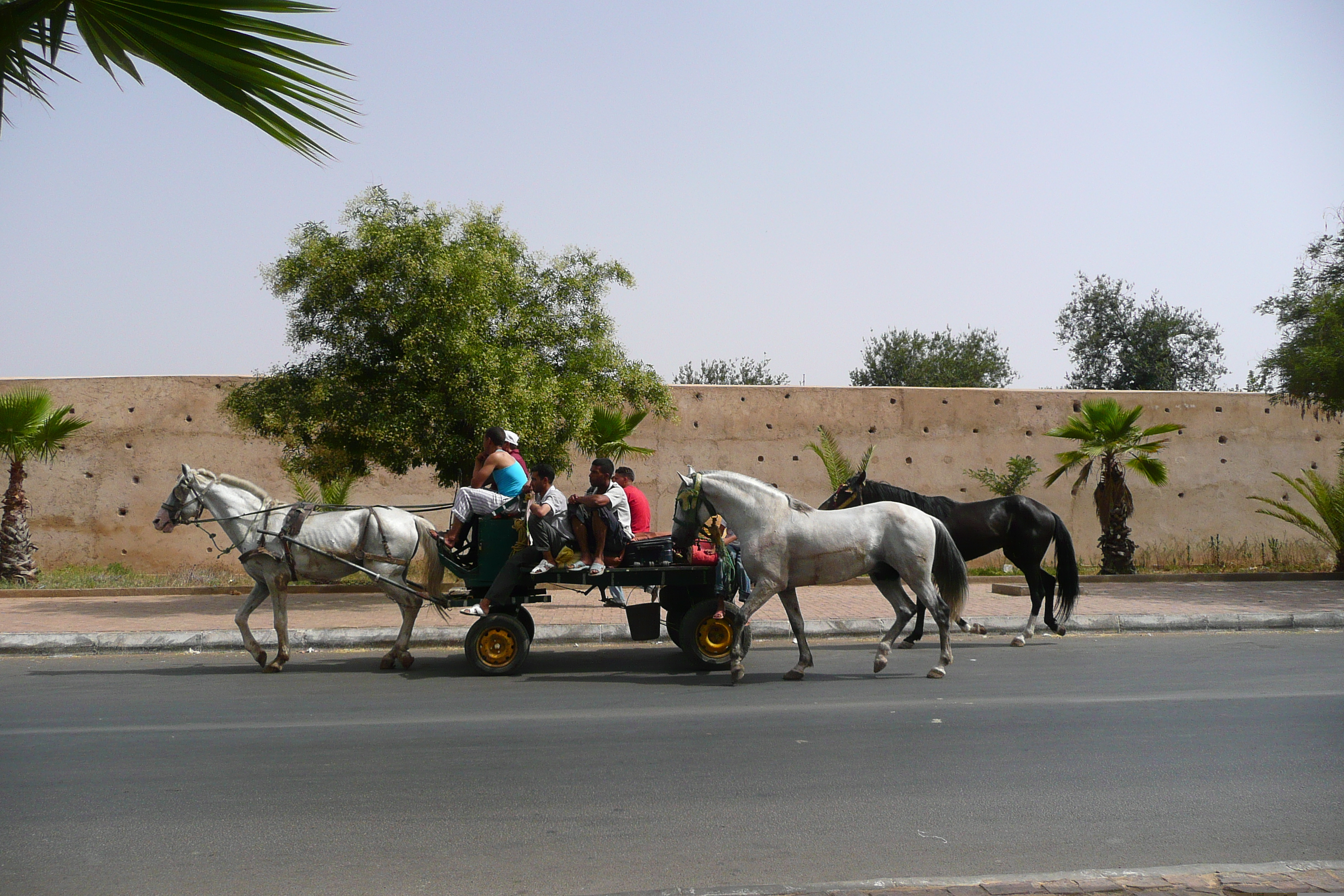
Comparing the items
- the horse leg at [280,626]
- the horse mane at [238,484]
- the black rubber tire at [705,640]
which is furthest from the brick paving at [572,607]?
the black rubber tire at [705,640]

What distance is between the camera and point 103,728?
6738 millimetres

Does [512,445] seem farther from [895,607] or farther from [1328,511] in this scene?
[1328,511]

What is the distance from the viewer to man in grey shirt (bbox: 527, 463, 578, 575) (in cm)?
877

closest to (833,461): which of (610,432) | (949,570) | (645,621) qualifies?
(610,432)

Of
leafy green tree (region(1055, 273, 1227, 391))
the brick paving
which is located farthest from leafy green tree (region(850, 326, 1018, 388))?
the brick paving

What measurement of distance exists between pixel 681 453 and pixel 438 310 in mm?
8193

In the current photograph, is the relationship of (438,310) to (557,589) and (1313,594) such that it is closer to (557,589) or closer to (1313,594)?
(557,589)

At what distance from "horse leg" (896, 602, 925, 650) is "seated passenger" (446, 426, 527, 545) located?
4173mm

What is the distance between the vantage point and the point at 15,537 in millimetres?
17109

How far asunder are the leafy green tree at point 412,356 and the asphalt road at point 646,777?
559 centimetres

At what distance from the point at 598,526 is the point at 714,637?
1.44 m

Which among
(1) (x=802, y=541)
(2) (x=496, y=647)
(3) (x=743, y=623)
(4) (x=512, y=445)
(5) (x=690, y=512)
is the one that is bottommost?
(2) (x=496, y=647)

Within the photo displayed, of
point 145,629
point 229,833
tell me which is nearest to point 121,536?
point 145,629

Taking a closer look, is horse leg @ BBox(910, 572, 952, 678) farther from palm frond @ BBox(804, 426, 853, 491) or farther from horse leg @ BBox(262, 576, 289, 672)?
palm frond @ BBox(804, 426, 853, 491)
